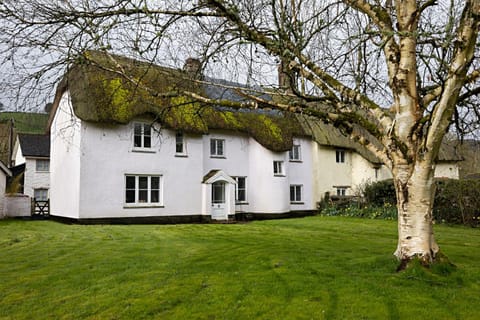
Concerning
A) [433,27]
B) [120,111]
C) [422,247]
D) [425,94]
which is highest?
[120,111]

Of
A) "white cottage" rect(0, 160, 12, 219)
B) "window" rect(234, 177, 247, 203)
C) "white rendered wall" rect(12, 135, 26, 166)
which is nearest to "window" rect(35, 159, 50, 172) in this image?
"white rendered wall" rect(12, 135, 26, 166)

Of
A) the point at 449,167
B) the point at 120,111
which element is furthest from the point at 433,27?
the point at 449,167

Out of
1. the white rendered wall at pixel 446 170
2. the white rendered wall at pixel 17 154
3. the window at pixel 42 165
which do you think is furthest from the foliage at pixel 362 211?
the white rendered wall at pixel 17 154

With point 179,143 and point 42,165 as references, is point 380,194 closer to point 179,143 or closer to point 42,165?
point 179,143

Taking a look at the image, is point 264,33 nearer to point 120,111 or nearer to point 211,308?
point 211,308

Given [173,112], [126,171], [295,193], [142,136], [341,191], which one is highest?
[173,112]

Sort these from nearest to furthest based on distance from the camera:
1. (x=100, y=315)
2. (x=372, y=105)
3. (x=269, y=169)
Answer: (x=100, y=315), (x=372, y=105), (x=269, y=169)

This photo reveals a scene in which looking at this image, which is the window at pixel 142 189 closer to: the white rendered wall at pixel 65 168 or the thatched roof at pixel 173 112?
the white rendered wall at pixel 65 168

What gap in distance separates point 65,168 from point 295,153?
14.8 metres

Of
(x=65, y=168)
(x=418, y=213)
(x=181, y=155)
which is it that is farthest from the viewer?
(x=181, y=155)

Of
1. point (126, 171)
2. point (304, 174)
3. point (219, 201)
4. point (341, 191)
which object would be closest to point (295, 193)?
point (304, 174)

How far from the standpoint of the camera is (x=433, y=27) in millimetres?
7074

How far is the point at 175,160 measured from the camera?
76.1 ft

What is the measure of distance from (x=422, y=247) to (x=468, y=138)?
4233mm
